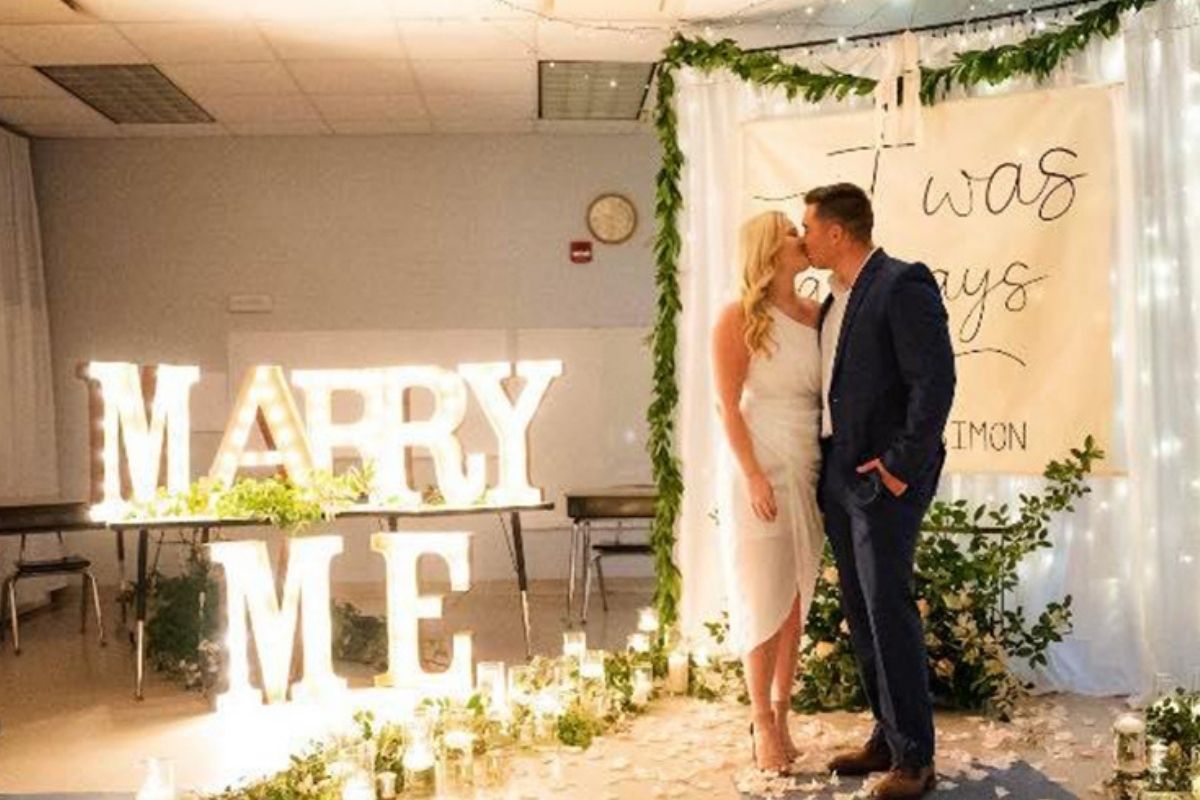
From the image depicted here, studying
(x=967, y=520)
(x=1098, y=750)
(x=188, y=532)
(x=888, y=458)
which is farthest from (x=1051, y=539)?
(x=188, y=532)

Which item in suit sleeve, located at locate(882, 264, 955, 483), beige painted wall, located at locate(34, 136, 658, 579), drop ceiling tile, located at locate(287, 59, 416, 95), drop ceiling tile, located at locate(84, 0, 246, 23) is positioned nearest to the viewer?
suit sleeve, located at locate(882, 264, 955, 483)

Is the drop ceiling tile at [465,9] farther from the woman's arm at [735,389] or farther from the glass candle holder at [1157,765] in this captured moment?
the glass candle holder at [1157,765]

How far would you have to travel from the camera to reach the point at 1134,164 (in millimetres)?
4566

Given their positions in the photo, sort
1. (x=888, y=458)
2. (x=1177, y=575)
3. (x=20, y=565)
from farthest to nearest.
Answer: (x=20, y=565)
(x=1177, y=575)
(x=888, y=458)

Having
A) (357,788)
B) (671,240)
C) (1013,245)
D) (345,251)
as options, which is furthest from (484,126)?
(357,788)

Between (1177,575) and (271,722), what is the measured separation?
3.58 metres

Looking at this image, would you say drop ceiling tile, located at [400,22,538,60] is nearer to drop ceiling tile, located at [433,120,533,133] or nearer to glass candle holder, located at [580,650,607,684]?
drop ceiling tile, located at [433,120,533,133]

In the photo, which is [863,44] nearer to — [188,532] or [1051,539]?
[1051,539]

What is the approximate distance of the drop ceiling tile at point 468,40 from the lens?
6246mm

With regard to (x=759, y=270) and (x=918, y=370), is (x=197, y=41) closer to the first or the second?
(x=759, y=270)

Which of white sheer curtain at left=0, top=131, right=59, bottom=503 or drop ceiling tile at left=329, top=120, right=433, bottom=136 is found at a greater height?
drop ceiling tile at left=329, top=120, right=433, bottom=136

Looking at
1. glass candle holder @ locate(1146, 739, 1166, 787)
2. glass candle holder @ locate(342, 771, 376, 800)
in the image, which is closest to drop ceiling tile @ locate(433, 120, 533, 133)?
glass candle holder @ locate(342, 771, 376, 800)

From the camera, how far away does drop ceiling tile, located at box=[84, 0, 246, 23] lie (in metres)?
5.81

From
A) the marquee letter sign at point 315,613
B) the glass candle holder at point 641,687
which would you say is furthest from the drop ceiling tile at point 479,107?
the glass candle holder at point 641,687
